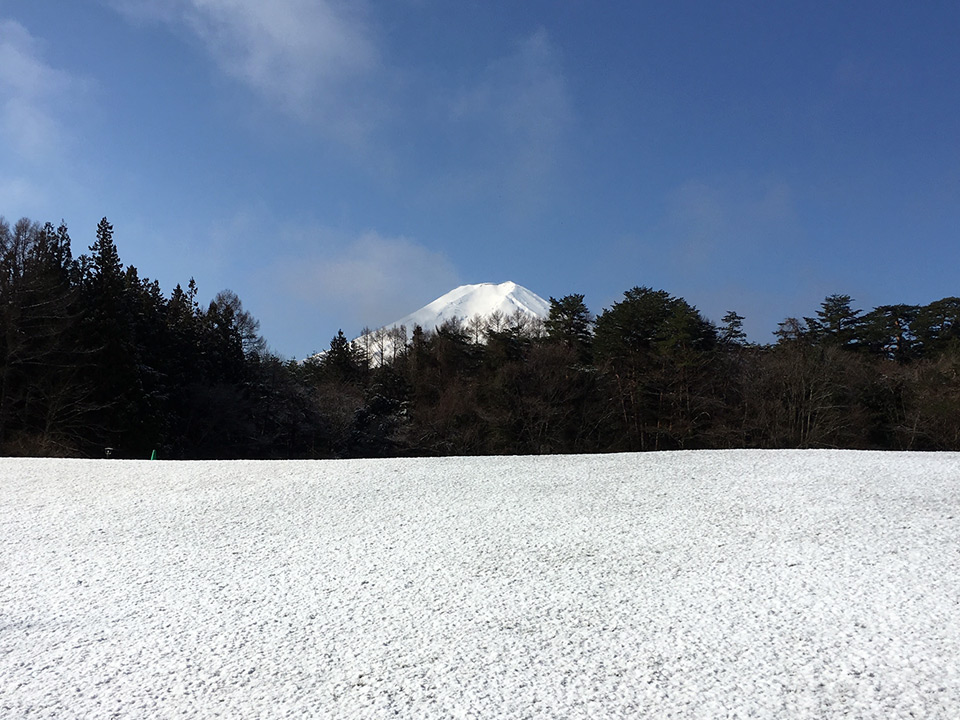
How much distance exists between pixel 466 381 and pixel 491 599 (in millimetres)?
30235

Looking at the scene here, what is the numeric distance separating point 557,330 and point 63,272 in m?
25.1

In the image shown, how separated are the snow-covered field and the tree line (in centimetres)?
1638

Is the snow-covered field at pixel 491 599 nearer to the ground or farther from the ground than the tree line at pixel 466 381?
nearer to the ground

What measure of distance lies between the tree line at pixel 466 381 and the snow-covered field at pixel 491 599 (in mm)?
16382

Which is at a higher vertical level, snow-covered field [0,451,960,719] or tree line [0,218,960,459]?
tree line [0,218,960,459]

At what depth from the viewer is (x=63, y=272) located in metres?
28.3

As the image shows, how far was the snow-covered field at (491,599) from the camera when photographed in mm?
4223

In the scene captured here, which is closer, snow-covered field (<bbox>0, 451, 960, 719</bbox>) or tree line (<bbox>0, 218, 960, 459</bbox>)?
snow-covered field (<bbox>0, 451, 960, 719</bbox>)

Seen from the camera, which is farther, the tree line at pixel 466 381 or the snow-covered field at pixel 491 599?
the tree line at pixel 466 381

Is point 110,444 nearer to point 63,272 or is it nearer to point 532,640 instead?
point 63,272

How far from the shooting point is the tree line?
80.6 feet

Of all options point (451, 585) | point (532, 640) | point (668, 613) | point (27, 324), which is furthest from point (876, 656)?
point (27, 324)

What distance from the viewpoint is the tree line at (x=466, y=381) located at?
24578 mm

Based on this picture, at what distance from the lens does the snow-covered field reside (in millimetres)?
4223
